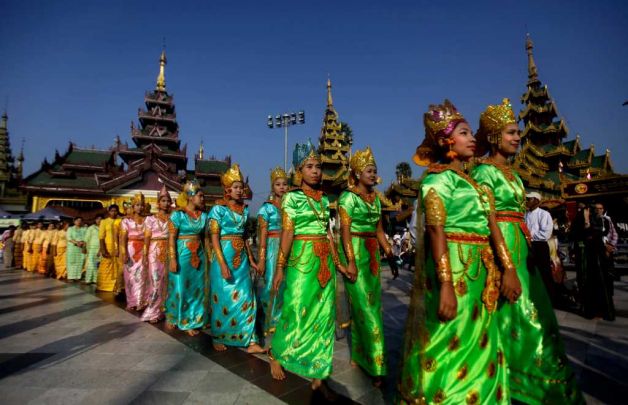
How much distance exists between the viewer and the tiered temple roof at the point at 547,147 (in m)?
30.3

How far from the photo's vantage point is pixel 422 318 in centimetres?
200

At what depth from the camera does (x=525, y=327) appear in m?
2.42

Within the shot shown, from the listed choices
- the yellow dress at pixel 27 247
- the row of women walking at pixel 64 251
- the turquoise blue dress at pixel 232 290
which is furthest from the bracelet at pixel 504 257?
the yellow dress at pixel 27 247

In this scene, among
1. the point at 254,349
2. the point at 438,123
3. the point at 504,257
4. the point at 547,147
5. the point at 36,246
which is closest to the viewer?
the point at 504,257

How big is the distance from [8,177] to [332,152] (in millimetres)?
40866

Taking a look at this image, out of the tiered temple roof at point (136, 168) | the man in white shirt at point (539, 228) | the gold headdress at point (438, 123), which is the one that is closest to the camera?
the gold headdress at point (438, 123)

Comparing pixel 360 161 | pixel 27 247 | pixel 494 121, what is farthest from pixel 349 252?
pixel 27 247

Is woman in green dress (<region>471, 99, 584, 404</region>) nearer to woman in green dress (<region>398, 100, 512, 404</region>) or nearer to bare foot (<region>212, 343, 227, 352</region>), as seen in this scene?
woman in green dress (<region>398, 100, 512, 404</region>)

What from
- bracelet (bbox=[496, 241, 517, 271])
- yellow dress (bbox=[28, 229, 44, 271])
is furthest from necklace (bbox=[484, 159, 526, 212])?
yellow dress (bbox=[28, 229, 44, 271])

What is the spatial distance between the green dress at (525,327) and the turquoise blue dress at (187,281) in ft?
A: 12.8

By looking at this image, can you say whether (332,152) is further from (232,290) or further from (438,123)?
(438,123)

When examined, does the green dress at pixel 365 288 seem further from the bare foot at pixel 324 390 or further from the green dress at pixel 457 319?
the green dress at pixel 457 319

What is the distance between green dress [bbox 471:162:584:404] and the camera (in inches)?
89.5

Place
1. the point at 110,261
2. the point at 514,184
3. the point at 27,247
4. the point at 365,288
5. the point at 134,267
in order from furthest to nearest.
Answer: the point at 27,247 < the point at 110,261 < the point at 134,267 < the point at 365,288 < the point at 514,184
